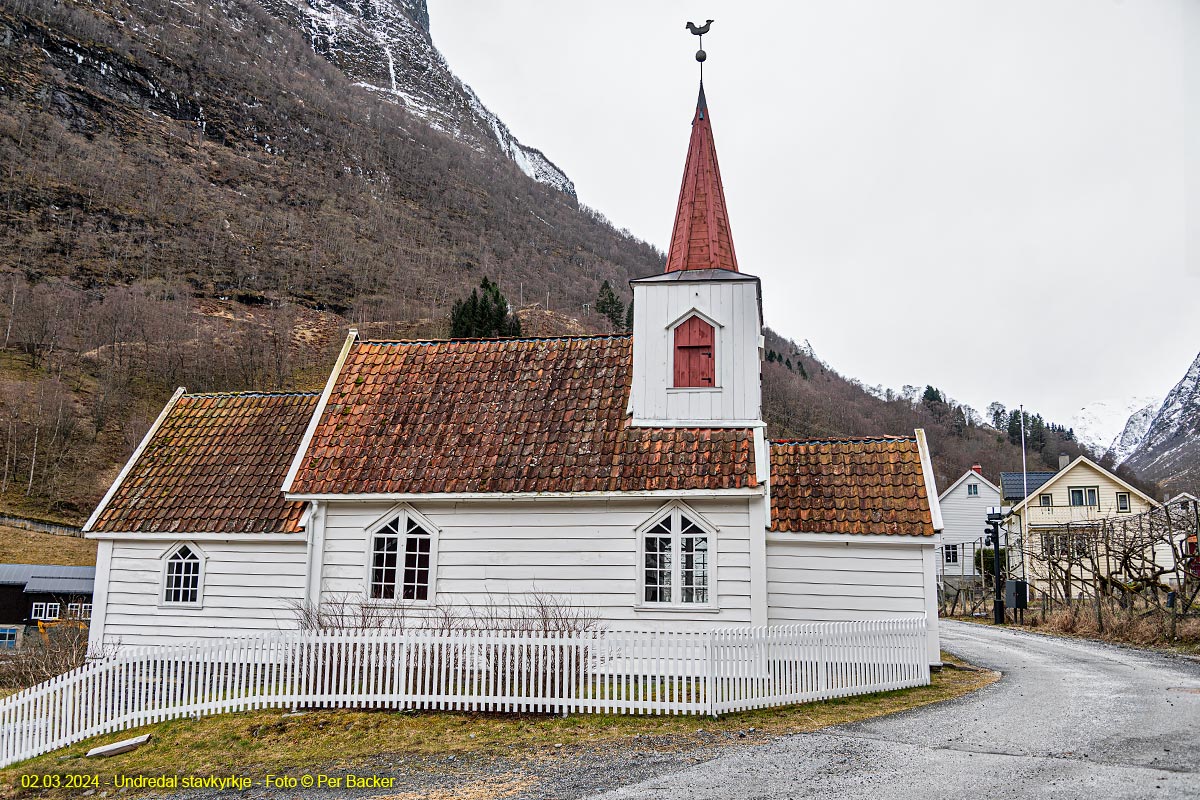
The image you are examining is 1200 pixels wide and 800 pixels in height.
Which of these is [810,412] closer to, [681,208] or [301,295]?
[301,295]

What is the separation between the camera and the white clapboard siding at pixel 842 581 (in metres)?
16.5

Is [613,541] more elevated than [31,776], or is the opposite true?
[613,541]

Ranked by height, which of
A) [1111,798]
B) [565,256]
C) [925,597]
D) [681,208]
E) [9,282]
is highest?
[565,256]

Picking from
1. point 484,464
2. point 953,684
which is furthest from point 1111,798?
point 484,464

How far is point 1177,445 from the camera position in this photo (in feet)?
496

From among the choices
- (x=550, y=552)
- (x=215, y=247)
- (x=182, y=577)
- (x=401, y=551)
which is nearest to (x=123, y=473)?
(x=182, y=577)

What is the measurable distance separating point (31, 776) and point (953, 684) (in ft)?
47.9

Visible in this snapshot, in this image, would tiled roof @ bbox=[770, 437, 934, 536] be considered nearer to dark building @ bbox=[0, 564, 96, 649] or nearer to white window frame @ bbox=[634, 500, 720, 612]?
white window frame @ bbox=[634, 500, 720, 612]

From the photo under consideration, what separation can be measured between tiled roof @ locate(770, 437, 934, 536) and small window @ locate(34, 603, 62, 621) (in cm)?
2602

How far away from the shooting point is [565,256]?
506 feet

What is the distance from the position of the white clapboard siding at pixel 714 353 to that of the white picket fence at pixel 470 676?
4793mm

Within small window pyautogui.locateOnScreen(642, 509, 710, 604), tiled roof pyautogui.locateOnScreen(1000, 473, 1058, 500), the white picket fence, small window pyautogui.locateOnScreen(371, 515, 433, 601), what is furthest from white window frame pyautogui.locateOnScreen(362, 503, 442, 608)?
tiled roof pyautogui.locateOnScreen(1000, 473, 1058, 500)

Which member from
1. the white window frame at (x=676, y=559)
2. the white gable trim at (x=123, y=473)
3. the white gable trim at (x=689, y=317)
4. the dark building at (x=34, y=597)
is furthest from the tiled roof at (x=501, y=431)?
the dark building at (x=34, y=597)

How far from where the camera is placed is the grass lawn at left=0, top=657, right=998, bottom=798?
1170 centimetres
